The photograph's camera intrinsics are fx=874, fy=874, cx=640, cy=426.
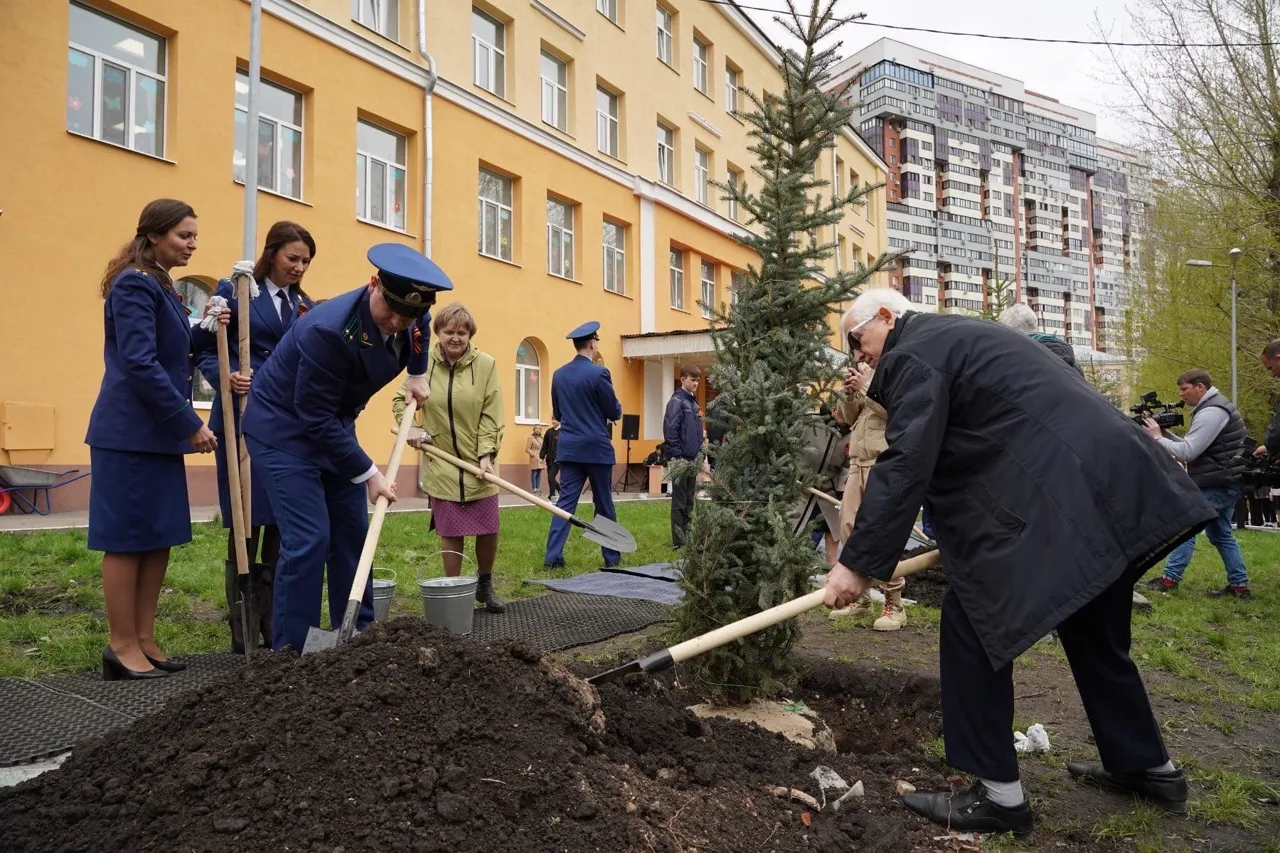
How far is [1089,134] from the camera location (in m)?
91.6

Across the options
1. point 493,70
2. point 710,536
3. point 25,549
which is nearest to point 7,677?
point 710,536

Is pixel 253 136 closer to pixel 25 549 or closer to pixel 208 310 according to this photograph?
pixel 25 549

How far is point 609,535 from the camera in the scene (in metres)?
5.77

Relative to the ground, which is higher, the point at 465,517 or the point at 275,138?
the point at 275,138

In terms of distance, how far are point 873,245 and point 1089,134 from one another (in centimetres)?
6704

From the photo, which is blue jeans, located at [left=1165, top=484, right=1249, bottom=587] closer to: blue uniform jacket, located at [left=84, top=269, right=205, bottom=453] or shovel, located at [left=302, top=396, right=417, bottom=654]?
shovel, located at [left=302, top=396, right=417, bottom=654]

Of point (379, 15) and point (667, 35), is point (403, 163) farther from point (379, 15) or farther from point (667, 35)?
point (667, 35)

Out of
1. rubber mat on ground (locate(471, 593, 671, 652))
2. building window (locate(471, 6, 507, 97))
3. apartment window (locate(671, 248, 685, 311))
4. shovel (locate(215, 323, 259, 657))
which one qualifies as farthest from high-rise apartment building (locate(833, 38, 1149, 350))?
shovel (locate(215, 323, 259, 657))

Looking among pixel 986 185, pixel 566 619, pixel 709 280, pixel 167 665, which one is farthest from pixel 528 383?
pixel 986 185

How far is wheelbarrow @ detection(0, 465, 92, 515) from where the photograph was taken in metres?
9.96

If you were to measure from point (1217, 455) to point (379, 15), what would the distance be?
46.8 ft

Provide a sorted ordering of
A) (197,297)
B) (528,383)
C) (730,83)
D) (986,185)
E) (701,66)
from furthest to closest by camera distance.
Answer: (986,185)
(730,83)
(701,66)
(528,383)
(197,297)

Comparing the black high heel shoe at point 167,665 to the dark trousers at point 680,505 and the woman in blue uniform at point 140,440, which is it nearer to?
the woman in blue uniform at point 140,440

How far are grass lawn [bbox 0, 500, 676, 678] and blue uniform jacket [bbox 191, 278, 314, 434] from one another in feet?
4.03
